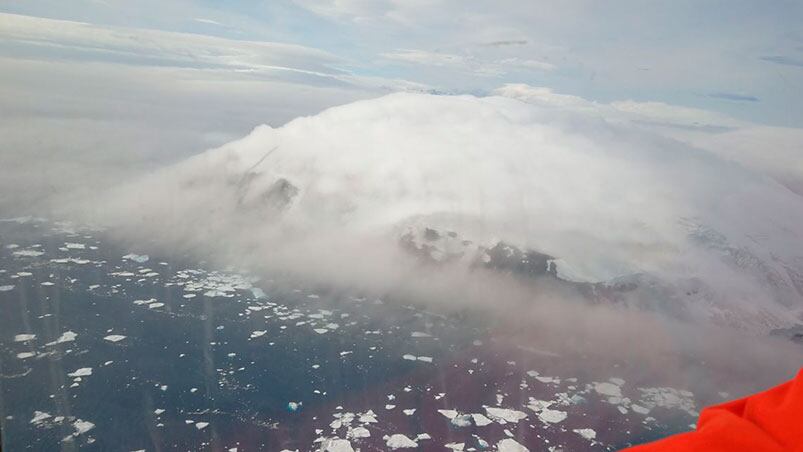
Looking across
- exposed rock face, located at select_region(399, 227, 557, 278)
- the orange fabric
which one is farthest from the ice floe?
exposed rock face, located at select_region(399, 227, 557, 278)

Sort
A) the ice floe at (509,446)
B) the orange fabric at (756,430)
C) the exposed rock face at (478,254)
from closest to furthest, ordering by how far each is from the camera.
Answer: the orange fabric at (756,430), the ice floe at (509,446), the exposed rock face at (478,254)

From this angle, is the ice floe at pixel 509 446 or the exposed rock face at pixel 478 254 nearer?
the ice floe at pixel 509 446

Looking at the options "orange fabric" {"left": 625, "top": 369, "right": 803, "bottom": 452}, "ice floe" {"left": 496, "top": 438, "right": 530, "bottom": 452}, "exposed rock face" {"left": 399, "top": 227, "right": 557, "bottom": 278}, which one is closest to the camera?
"orange fabric" {"left": 625, "top": 369, "right": 803, "bottom": 452}

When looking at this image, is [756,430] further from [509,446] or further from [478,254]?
[478,254]

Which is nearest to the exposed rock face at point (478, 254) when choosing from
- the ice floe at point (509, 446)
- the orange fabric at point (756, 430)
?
the ice floe at point (509, 446)

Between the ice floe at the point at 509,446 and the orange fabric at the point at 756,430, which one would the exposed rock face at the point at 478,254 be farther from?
the orange fabric at the point at 756,430

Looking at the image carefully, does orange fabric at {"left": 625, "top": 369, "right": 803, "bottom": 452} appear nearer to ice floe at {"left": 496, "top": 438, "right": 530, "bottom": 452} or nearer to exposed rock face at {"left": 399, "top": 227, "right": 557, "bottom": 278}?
ice floe at {"left": 496, "top": 438, "right": 530, "bottom": 452}

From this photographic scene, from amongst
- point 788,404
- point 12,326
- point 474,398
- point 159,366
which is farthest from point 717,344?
point 12,326

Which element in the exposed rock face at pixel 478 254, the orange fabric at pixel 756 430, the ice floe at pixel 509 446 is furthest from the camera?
the exposed rock face at pixel 478 254

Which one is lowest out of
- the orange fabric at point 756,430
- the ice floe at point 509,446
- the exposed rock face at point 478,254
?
the exposed rock face at point 478,254
